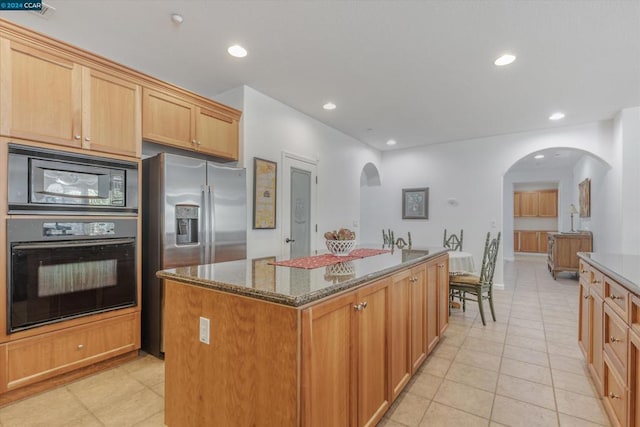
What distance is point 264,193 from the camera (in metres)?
3.69

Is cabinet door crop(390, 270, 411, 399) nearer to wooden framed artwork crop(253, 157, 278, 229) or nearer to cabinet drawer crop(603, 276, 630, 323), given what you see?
cabinet drawer crop(603, 276, 630, 323)

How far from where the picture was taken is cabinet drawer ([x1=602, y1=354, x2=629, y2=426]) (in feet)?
5.05

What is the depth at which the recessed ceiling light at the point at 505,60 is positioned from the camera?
2787 mm

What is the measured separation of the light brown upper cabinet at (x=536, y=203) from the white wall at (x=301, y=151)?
6724mm

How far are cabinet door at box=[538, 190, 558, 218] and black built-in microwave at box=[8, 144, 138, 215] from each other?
36.8 ft

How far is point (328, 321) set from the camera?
→ 4.33 feet

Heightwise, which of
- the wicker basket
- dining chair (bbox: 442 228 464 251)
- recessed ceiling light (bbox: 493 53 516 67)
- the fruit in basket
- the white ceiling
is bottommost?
dining chair (bbox: 442 228 464 251)

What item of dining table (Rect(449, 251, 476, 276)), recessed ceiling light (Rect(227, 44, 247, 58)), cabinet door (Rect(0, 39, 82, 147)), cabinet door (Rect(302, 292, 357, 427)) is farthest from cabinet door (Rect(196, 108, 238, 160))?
dining table (Rect(449, 251, 476, 276))

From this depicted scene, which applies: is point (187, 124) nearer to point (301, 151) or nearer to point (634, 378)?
point (301, 151)

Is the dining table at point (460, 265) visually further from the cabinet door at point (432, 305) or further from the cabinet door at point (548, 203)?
the cabinet door at point (548, 203)

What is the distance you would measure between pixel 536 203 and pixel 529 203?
19 centimetres

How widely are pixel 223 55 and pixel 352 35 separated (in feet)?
3.89

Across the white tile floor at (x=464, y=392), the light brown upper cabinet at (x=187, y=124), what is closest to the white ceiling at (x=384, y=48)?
the light brown upper cabinet at (x=187, y=124)

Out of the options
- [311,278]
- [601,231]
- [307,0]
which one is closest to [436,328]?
[311,278]
